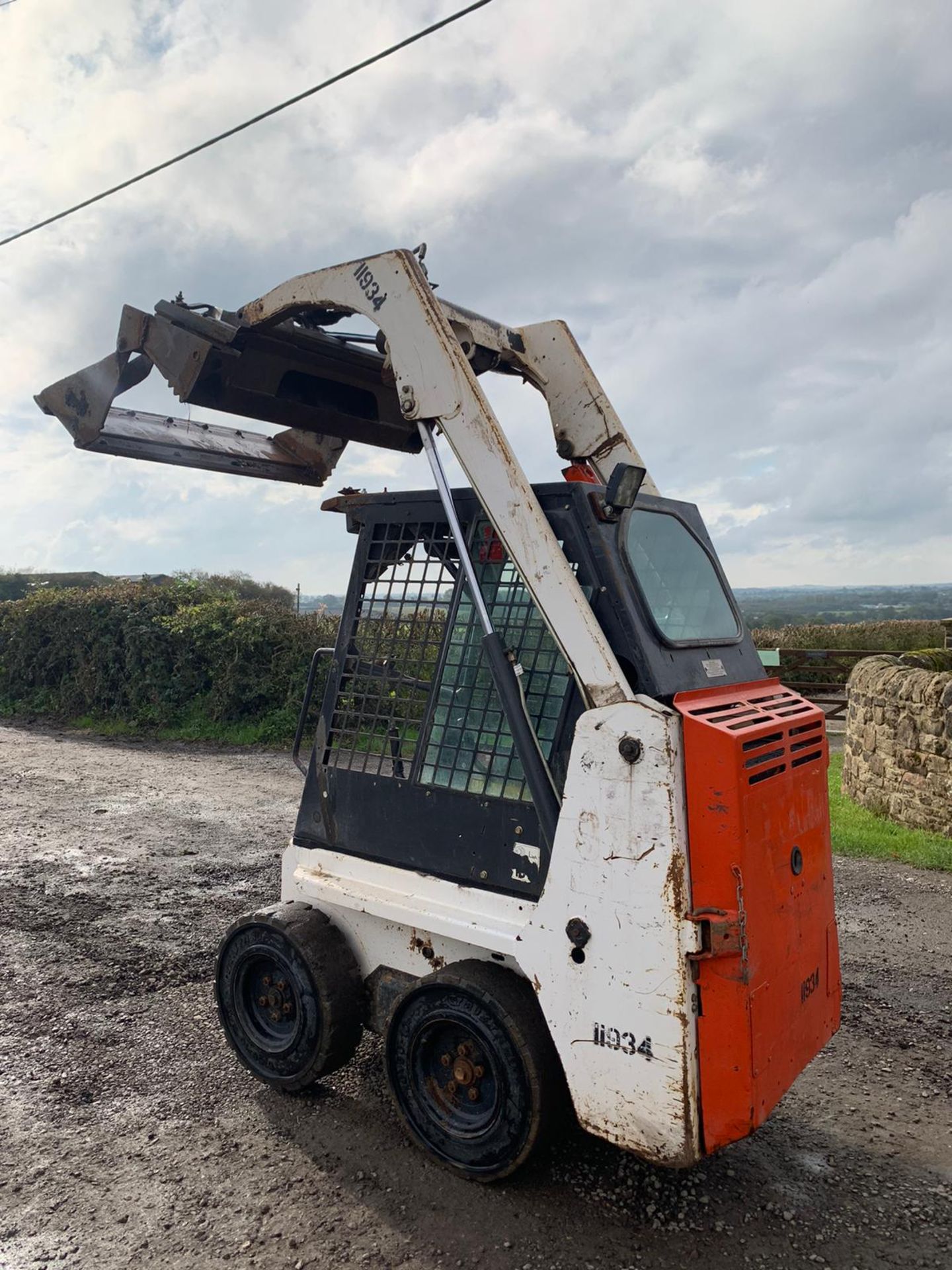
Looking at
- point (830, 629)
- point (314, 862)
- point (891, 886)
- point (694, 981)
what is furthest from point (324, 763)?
point (830, 629)

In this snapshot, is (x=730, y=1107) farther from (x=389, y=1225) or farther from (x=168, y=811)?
(x=168, y=811)

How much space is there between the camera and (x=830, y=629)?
82.6ft

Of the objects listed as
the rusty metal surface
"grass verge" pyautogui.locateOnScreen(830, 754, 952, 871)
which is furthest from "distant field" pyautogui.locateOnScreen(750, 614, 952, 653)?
the rusty metal surface

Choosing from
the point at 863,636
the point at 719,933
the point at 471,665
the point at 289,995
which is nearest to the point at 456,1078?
the point at 289,995

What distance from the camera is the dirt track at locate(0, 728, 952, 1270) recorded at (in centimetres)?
304

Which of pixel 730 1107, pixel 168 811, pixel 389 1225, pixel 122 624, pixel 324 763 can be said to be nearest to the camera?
pixel 730 1107

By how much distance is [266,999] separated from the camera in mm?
3998

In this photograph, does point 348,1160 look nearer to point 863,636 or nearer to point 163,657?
point 163,657

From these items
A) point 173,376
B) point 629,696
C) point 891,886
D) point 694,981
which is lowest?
point 891,886

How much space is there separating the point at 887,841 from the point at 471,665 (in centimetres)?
606

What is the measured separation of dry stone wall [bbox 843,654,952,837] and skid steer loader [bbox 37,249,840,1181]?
5211 millimetres

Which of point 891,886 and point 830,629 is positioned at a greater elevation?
point 830,629

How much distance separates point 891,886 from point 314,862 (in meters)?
5.02

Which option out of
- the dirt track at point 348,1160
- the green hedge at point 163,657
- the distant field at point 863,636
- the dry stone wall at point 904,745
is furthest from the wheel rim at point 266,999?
the distant field at point 863,636
